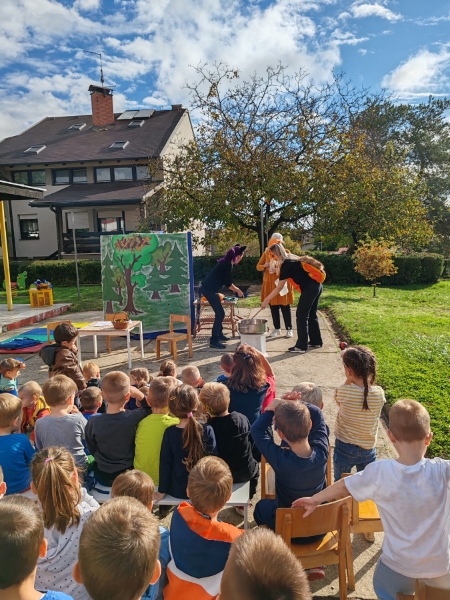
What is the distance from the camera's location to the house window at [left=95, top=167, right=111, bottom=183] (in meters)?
25.6

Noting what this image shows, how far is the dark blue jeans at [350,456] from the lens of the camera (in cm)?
335

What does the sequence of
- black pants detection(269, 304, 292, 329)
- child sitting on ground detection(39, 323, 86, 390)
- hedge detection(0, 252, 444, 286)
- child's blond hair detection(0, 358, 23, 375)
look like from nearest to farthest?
child's blond hair detection(0, 358, 23, 375), child sitting on ground detection(39, 323, 86, 390), black pants detection(269, 304, 292, 329), hedge detection(0, 252, 444, 286)

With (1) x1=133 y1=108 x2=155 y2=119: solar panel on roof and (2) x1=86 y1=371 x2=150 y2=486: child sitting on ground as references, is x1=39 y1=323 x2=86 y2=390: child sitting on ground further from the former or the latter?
(1) x1=133 y1=108 x2=155 y2=119: solar panel on roof

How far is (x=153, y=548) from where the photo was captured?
57.1 inches

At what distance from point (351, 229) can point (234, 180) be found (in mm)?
5649

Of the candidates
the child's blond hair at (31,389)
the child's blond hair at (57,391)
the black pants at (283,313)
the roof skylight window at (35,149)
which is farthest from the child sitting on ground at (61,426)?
the roof skylight window at (35,149)

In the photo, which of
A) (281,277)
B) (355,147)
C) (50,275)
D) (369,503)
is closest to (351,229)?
(355,147)

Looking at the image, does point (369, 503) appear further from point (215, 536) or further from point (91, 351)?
point (91, 351)

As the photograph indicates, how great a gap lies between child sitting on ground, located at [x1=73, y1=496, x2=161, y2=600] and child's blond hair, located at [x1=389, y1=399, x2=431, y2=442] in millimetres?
1293

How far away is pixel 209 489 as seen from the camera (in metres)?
2.10

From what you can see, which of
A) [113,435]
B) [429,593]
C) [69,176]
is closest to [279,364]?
[113,435]

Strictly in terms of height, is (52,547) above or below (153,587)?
above

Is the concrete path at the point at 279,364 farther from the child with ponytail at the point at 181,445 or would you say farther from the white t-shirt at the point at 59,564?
the white t-shirt at the point at 59,564

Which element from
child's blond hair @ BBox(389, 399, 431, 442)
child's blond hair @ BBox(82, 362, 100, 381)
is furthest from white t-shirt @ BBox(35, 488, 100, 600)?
child's blond hair @ BBox(82, 362, 100, 381)
